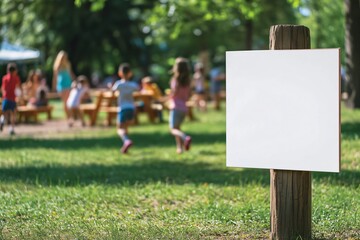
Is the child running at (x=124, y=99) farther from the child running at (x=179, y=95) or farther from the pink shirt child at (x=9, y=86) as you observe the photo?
the pink shirt child at (x=9, y=86)

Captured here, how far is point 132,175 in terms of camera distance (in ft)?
35.9

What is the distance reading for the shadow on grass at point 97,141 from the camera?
50.2ft

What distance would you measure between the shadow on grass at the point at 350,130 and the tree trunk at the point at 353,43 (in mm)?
2920

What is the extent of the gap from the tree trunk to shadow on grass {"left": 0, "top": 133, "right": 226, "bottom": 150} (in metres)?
4.02

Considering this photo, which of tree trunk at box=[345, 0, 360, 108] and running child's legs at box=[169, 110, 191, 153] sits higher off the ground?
tree trunk at box=[345, 0, 360, 108]

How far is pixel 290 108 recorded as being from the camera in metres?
5.91

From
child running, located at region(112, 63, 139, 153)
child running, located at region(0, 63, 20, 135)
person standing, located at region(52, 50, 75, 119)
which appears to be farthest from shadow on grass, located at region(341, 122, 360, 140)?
person standing, located at region(52, 50, 75, 119)

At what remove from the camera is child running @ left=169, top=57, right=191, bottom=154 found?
13609 mm

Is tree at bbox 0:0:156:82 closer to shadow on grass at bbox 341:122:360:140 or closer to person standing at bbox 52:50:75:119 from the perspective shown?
person standing at bbox 52:50:75:119

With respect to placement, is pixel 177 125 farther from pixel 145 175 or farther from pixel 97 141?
pixel 145 175

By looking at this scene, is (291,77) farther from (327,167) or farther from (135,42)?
(135,42)

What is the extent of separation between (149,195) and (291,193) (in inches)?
132

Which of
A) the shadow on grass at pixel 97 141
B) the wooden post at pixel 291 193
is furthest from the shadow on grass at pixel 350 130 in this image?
the wooden post at pixel 291 193

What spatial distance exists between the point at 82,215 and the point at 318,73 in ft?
10.6
